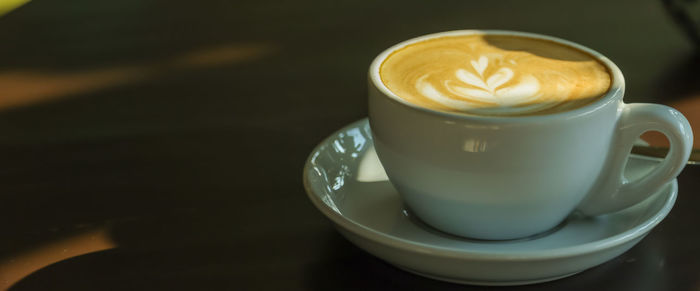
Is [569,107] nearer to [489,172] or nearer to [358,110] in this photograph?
[489,172]

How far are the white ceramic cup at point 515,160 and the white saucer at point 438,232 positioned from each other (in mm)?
13

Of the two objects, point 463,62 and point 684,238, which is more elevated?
point 463,62

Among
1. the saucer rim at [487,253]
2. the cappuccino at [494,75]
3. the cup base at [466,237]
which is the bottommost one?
the cup base at [466,237]

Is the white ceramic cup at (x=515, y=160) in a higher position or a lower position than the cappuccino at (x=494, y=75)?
lower

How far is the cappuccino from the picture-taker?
1.69 ft

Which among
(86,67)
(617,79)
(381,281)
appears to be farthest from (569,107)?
(86,67)

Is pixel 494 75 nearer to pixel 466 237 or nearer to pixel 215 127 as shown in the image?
pixel 466 237

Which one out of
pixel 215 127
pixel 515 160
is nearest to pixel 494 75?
pixel 515 160

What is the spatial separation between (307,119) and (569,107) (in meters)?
0.33

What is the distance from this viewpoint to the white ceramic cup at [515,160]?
0.48 m

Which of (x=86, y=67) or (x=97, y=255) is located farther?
(x=86, y=67)

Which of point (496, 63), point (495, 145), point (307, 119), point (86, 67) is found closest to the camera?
point (495, 145)

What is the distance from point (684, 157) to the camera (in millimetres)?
512

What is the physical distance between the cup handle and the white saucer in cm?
2
